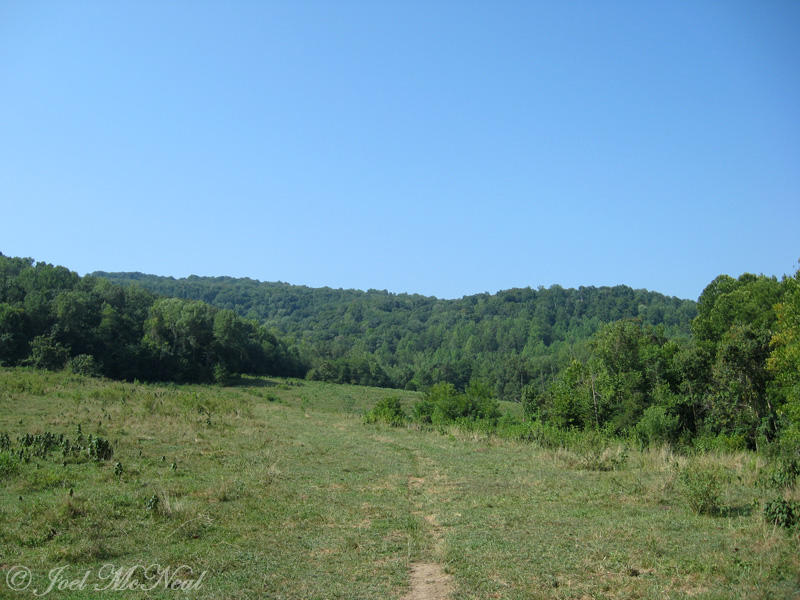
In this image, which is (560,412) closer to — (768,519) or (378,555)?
(768,519)

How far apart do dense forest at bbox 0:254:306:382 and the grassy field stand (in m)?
40.7

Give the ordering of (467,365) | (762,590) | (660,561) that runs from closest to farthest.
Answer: (762,590), (660,561), (467,365)

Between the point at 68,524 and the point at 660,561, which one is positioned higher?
the point at 660,561

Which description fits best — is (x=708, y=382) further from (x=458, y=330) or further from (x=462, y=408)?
(x=458, y=330)

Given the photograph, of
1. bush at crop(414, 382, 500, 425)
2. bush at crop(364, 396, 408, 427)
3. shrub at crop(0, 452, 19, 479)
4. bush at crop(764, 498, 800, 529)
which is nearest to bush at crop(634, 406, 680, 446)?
bush at crop(414, 382, 500, 425)

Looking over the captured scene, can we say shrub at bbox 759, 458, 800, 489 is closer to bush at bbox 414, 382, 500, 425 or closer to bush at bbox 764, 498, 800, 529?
bush at bbox 764, 498, 800, 529

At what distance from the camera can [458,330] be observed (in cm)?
16850

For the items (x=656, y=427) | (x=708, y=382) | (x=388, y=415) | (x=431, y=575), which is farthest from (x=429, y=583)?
(x=708, y=382)

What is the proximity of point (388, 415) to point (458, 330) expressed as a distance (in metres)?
135

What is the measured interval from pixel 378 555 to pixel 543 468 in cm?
A: 1016

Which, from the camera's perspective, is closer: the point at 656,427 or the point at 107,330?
the point at 656,427

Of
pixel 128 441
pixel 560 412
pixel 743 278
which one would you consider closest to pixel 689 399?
pixel 560 412

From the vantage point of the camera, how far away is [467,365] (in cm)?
11944

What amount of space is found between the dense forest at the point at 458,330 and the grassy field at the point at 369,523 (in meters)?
77.7
